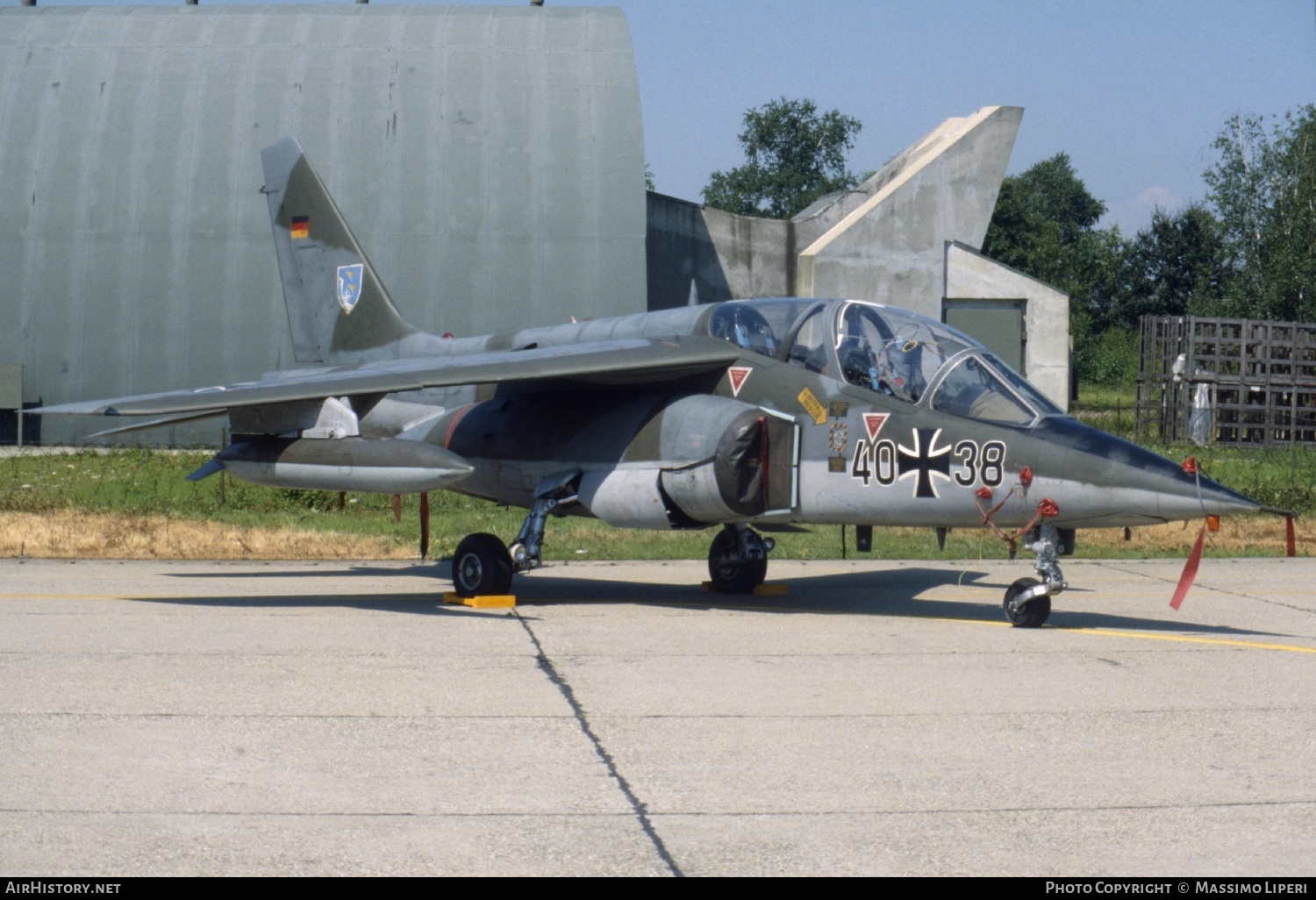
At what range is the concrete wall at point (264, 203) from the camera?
31.0 m

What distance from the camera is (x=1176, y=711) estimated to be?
855cm

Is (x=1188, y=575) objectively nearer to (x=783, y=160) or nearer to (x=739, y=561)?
(x=739, y=561)

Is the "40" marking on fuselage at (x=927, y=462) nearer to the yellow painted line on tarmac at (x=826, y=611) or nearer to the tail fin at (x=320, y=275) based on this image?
the yellow painted line on tarmac at (x=826, y=611)

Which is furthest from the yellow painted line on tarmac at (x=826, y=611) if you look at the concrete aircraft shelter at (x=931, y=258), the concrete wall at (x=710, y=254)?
the concrete aircraft shelter at (x=931, y=258)

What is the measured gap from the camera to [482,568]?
13516mm

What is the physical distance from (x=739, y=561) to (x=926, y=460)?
3173 millimetres

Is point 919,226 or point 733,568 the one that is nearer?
point 733,568

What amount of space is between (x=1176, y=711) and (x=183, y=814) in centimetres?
562

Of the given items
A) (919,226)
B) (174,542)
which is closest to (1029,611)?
(174,542)

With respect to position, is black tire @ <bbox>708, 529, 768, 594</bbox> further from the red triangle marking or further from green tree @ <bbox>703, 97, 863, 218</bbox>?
green tree @ <bbox>703, 97, 863, 218</bbox>

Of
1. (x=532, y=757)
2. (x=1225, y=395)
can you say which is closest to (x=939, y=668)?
(x=532, y=757)

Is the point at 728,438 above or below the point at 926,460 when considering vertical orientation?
above

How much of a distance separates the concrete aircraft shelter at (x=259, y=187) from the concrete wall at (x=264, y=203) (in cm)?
4

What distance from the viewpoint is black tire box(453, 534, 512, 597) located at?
44.3 feet
